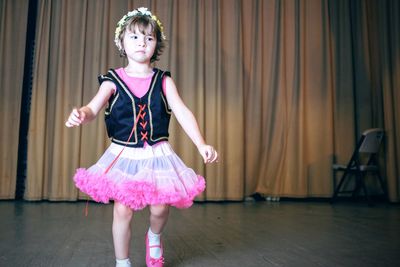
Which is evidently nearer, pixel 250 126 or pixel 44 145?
pixel 44 145

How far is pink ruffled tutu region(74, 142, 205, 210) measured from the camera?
1.37m

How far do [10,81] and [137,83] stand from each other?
10.9 ft

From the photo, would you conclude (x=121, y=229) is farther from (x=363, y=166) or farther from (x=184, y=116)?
(x=363, y=166)

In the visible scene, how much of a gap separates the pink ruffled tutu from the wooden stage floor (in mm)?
380

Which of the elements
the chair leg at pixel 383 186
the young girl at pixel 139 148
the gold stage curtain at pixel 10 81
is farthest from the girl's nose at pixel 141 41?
the chair leg at pixel 383 186

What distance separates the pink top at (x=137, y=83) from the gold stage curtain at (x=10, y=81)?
10.4ft

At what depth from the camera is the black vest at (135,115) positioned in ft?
4.89

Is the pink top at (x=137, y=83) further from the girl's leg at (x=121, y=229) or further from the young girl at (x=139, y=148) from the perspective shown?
the girl's leg at (x=121, y=229)

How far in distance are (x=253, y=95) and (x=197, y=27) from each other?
3.44 ft

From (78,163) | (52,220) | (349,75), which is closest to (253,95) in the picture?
(349,75)

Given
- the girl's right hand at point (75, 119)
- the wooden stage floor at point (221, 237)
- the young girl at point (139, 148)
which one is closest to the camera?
the girl's right hand at point (75, 119)

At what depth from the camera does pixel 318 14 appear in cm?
478

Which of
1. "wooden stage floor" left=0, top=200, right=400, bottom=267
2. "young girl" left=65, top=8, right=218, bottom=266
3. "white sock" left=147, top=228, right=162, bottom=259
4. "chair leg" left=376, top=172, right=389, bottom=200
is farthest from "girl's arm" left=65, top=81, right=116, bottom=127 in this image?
"chair leg" left=376, top=172, right=389, bottom=200

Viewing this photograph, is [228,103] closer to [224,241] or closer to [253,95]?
[253,95]
